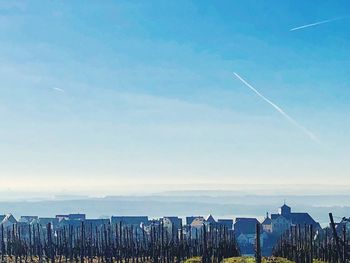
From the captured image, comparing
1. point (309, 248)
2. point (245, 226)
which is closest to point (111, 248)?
point (309, 248)

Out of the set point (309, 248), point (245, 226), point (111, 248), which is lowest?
point (245, 226)

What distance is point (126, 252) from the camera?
5375 centimetres

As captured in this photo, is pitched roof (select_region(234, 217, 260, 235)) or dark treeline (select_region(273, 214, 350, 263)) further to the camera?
pitched roof (select_region(234, 217, 260, 235))

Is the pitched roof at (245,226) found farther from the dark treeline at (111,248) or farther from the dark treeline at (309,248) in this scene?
the dark treeline at (111,248)

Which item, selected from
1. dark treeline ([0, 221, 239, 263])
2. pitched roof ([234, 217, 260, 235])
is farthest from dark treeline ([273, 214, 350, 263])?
pitched roof ([234, 217, 260, 235])

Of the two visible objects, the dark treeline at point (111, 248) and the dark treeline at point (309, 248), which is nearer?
the dark treeline at point (309, 248)

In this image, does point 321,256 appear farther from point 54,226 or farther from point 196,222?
point 54,226

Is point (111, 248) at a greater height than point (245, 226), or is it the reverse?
point (111, 248)

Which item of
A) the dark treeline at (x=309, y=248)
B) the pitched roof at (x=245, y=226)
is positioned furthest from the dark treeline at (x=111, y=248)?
the pitched roof at (x=245, y=226)

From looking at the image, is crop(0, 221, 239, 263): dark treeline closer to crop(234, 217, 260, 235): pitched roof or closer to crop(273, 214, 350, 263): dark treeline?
crop(273, 214, 350, 263): dark treeline

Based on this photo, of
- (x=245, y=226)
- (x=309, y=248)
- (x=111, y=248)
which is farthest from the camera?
(x=245, y=226)

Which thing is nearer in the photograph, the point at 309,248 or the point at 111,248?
the point at 309,248

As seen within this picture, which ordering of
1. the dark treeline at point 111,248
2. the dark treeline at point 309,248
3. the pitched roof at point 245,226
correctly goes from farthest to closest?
the pitched roof at point 245,226 → the dark treeline at point 111,248 → the dark treeline at point 309,248

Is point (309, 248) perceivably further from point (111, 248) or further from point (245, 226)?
point (245, 226)
